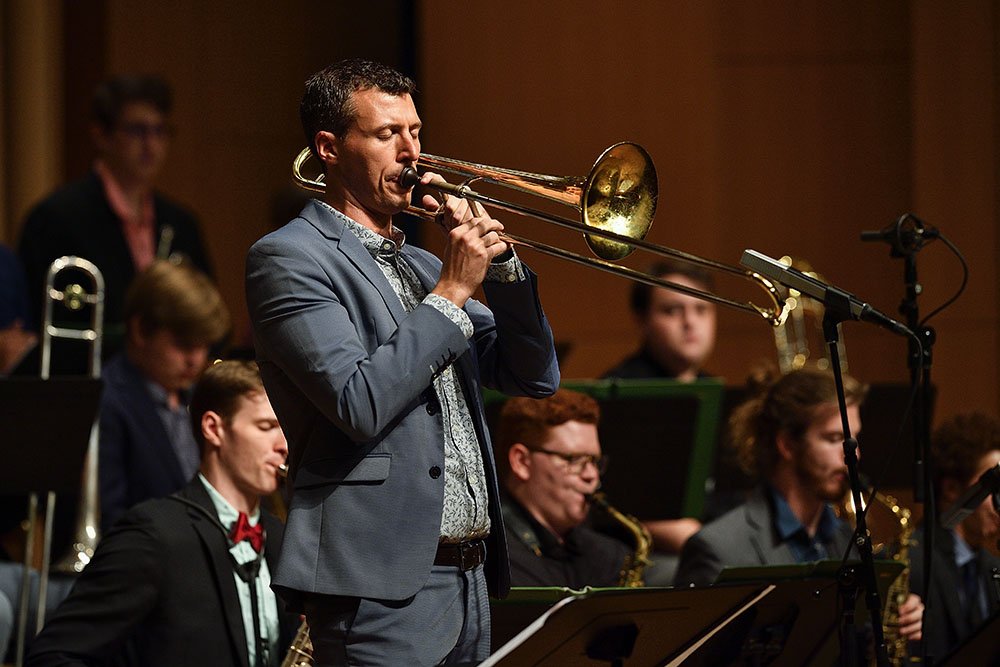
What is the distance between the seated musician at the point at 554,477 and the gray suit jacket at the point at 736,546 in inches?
10.5

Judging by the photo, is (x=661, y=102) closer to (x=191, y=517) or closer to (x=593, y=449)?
(x=593, y=449)

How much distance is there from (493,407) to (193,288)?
1.09 meters

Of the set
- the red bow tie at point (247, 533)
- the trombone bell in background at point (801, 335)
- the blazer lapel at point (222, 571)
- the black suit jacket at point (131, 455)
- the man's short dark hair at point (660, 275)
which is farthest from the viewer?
the trombone bell in background at point (801, 335)

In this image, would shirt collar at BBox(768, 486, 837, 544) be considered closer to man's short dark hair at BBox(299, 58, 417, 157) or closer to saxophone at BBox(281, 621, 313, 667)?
saxophone at BBox(281, 621, 313, 667)

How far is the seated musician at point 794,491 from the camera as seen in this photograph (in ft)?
11.8

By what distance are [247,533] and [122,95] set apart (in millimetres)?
2707

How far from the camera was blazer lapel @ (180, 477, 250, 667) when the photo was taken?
9.59ft

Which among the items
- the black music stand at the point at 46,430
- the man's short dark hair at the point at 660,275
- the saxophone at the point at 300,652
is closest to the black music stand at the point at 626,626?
the saxophone at the point at 300,652

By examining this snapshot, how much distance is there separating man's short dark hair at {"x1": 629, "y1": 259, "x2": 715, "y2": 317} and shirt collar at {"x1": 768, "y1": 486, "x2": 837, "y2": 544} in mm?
1487

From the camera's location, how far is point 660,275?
206 inches

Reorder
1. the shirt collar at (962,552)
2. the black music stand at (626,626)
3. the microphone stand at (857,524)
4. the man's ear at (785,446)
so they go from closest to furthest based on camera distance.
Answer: the black music stand at (626,626), the microphone stand at (857,524), the man's ear at (785,446), the shirt collar at (962,552)

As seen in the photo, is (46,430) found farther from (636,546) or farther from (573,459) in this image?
(636,546)

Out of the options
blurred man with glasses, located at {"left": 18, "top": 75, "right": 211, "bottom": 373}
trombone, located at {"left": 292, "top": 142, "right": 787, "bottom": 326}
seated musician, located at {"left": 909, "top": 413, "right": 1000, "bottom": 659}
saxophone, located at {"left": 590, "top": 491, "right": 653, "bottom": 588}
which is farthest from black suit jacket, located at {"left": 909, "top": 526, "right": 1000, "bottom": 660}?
blurred man with glasses, located at {"left": 18, "top": 75, "right": 211, "bottom": 373}

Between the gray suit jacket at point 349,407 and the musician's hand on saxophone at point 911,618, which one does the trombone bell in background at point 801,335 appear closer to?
the musician's hand on saxophone at point 911,618
